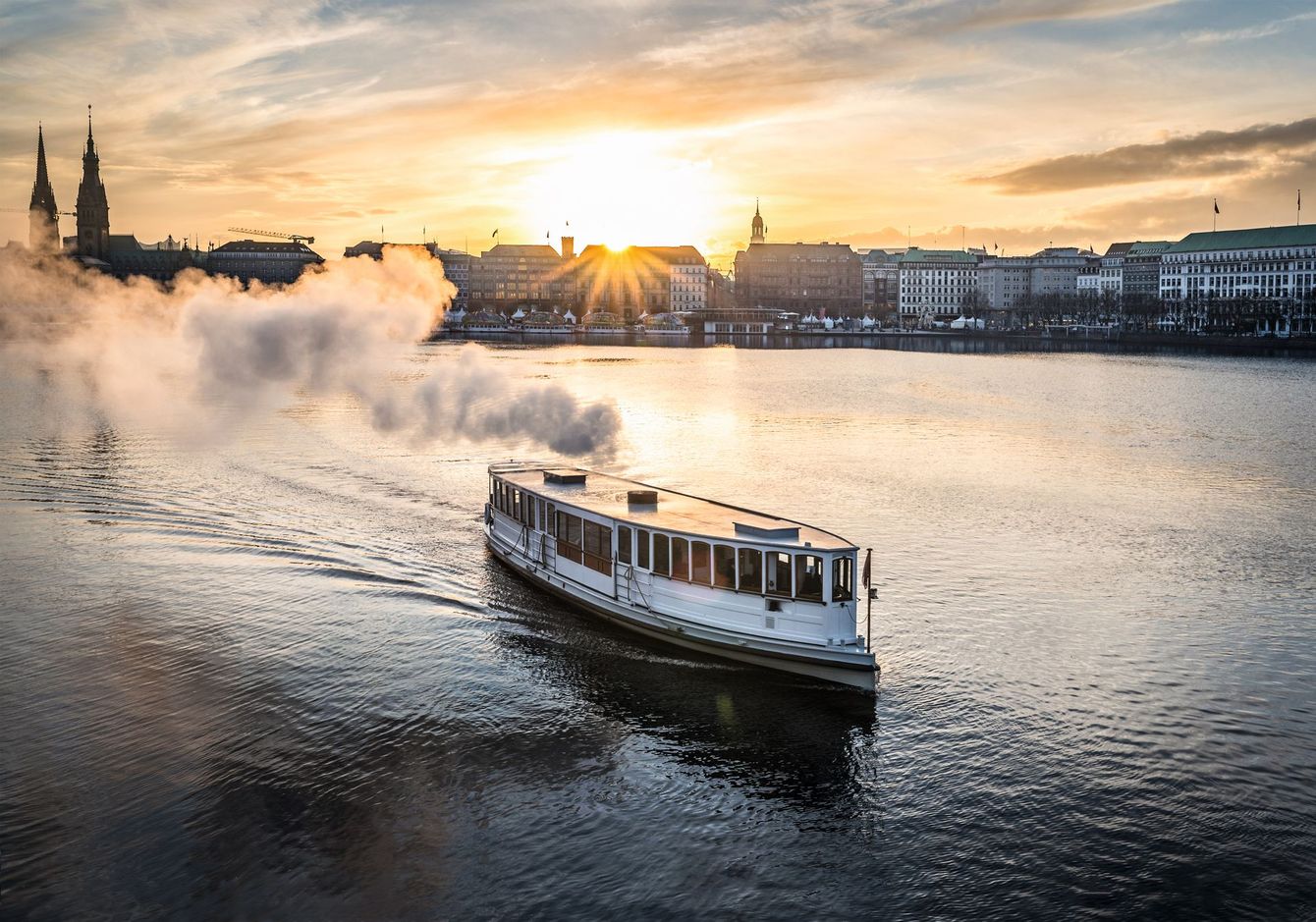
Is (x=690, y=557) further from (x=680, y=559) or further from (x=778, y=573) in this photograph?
(x=778, y=573)

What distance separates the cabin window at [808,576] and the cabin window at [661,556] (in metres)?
3.92

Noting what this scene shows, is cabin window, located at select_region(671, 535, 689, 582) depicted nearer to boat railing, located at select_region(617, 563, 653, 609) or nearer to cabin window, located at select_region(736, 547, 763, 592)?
boat railing, located at select_region(617, 563, 653, 609)

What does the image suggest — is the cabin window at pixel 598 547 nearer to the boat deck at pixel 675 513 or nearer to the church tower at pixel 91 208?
the boat deck at pixel 675 513

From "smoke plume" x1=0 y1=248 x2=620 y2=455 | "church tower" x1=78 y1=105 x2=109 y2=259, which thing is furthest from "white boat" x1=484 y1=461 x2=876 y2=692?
"church tower" x1=78 y1=105 x2=109 y2=259

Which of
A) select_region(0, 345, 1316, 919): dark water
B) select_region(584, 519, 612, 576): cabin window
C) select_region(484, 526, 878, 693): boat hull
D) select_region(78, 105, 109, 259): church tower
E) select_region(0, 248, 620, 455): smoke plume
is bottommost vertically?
select_region(0, 345, 1316, 919): dark water

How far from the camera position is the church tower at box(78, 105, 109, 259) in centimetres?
16488

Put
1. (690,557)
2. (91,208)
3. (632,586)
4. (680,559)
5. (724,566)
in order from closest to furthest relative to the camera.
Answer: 1. (724,566)
2. (690,557)
3. (680,559)
4. (632,586)
5. (91,208)

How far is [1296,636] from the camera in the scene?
30.0 meters

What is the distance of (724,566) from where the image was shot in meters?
26.8

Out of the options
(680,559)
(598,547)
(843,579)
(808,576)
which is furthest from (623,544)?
(843,579)

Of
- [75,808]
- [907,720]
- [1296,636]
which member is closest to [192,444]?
[75,808]

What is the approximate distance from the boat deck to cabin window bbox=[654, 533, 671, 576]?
30cm

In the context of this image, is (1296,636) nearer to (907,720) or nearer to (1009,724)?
(1009,724)

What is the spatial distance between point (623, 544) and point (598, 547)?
4.02 ft
